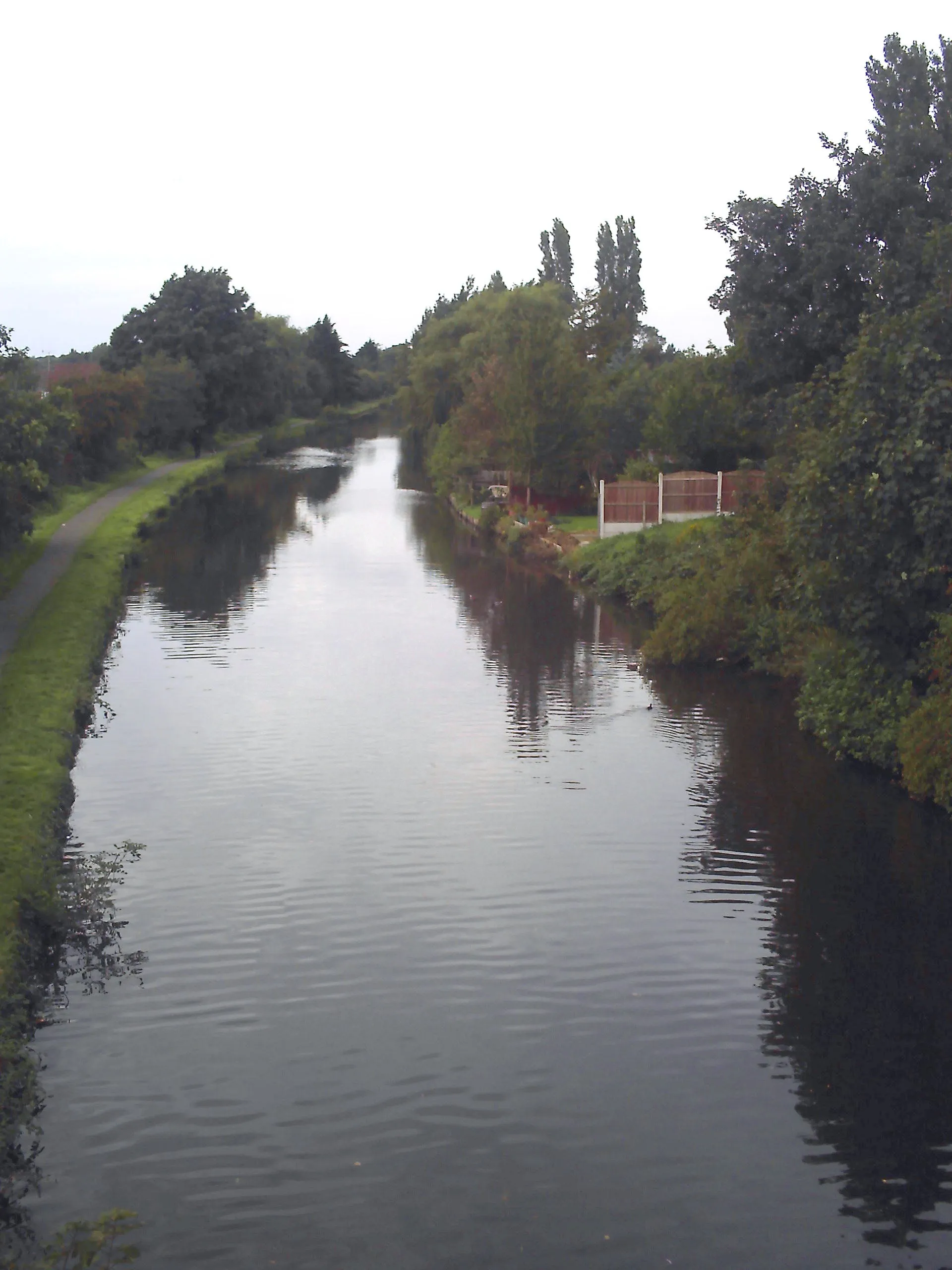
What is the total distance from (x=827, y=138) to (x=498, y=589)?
13.8 metres

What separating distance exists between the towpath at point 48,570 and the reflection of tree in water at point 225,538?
210 cm

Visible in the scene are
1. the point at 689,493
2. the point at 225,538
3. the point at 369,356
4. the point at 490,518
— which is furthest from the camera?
the point at 369,356

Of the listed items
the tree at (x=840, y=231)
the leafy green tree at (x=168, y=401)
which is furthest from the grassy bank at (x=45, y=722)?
the leafy green tree at (x=168, y=401)

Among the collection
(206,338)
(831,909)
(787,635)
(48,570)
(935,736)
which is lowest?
(831,909)

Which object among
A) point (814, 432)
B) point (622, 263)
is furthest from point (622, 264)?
point (814, 432)

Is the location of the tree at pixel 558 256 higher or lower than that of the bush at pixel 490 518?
higher

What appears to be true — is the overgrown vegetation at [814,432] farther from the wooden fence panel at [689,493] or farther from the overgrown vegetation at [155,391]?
the overgrown vegetation at [155,391]

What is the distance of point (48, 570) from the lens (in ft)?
104

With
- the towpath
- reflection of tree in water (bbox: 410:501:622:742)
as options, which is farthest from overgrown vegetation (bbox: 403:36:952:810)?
the towpath

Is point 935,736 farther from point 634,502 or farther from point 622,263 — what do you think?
point 622,263

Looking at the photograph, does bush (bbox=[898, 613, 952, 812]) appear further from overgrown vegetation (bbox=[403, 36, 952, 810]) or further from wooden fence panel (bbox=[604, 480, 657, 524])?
wooden fence panel (bbox=[604, 480, 657, 524])

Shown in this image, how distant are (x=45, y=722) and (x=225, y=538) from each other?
27677 mm

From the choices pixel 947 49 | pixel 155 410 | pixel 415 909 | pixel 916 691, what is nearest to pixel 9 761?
pixel 415 909

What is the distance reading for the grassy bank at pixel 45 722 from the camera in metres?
12.4
